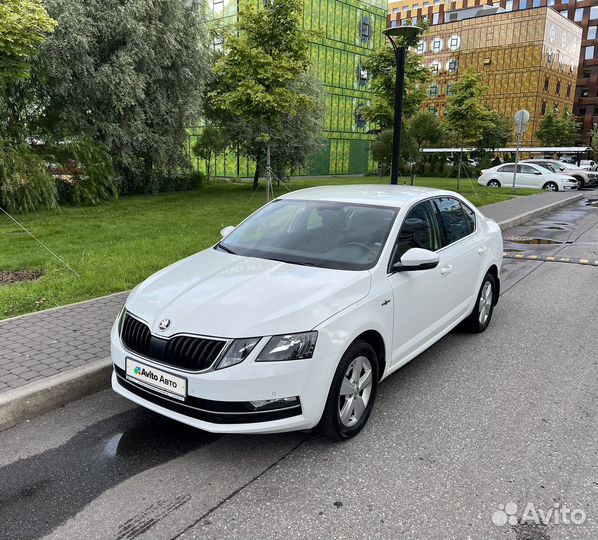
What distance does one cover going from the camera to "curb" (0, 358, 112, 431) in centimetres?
362

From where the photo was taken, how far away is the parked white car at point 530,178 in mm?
26891

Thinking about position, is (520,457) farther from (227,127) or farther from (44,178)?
(227,127)

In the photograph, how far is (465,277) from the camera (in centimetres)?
493

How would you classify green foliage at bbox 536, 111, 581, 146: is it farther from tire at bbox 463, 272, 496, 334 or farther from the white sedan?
the white sedan

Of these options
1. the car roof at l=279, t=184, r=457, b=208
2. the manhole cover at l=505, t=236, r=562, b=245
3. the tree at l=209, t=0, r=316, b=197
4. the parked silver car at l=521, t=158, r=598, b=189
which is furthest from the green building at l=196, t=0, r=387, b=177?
the car roof at l=279, t=184, r=457, b=208

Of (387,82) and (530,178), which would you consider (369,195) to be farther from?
(530,178)

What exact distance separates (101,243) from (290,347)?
7.44 meters

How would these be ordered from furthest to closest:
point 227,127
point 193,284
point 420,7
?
point 420,7
point 227,127
point 193,284

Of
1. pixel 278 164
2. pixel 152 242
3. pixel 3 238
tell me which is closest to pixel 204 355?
pixel 152 242

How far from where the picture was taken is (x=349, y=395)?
339cm

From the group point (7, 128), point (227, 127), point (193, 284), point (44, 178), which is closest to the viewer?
point (193, 284)

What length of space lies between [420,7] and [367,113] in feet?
291

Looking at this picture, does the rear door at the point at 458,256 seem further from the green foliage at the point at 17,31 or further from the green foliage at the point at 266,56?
the green foliage at the point at 17,31
